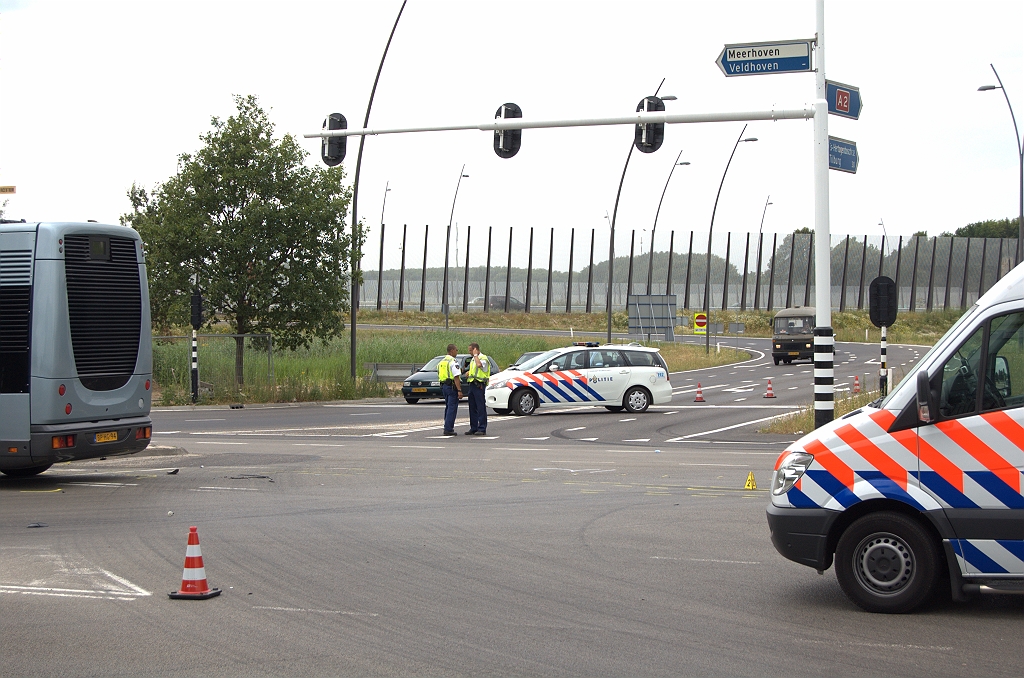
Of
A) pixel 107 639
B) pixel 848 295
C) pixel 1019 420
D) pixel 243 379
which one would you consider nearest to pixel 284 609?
pixel 107 639

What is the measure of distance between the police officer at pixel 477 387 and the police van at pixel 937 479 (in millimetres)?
14593

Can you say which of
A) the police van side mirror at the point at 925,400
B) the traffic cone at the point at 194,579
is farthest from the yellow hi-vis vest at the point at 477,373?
the police van side mirror at the point at 925,400

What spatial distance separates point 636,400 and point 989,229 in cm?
12976

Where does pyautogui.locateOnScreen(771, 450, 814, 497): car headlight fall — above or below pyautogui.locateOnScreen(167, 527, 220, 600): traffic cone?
above

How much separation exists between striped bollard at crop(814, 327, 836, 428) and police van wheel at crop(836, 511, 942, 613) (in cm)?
794

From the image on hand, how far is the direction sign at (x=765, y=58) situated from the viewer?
15922 mm

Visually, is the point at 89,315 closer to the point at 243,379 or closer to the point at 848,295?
the point at 243,379

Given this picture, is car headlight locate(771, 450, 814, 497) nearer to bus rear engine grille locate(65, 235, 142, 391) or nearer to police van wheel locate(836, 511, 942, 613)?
police van wheel locate(836, 511, 942, 613)

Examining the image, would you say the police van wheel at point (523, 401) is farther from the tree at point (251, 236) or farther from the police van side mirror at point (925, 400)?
the police van side mirror at point (925, 400)

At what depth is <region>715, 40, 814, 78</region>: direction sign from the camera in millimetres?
15922

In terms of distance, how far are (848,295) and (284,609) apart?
98.8m

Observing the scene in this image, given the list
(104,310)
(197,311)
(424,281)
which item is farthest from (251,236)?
(424,281)

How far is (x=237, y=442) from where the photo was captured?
20.6 m

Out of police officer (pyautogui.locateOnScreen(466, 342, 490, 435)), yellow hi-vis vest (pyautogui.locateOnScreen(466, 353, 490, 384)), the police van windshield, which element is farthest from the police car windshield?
the police van windshield
